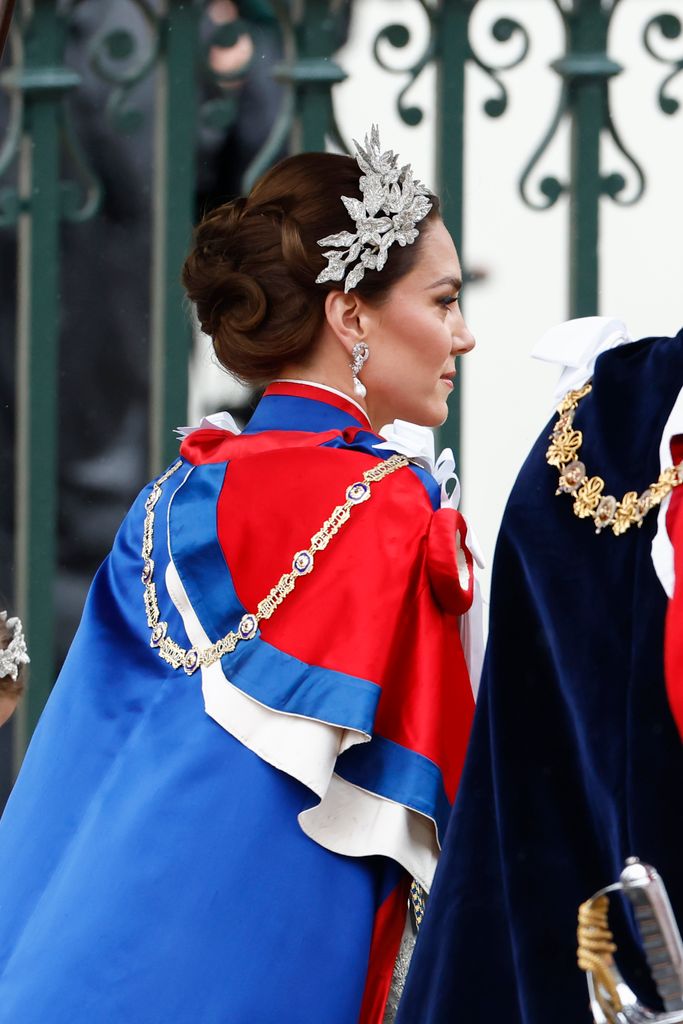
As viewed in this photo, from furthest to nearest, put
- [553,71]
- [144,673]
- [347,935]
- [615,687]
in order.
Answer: [553,71], [144,673], [347,935], [615,687]

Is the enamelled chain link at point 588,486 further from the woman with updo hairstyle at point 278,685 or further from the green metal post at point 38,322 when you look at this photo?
the green metal post at point 38,322

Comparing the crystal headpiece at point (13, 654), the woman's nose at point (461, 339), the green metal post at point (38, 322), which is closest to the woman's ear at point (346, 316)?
the woman's nose at point (461, 339)

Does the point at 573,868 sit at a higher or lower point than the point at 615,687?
lower

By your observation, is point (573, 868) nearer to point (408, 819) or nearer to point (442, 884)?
point (442, 884)

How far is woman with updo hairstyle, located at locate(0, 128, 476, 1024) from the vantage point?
2.18 metres

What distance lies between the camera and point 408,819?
2.24 m

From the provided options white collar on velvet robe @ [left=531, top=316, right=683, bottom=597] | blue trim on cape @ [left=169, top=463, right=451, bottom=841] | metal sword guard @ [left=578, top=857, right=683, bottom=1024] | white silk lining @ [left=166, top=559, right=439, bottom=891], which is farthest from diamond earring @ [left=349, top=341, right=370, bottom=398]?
metal sword guard @ [left=578, top=857, right=683, bottom=1024]

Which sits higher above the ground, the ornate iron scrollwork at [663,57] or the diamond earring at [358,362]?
the ornate iron scrollwork at [663,57]

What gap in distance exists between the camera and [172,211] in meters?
3.22

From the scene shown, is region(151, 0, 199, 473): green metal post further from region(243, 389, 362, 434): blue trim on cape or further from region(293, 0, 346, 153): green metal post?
region(243, 389, 362, 434): blue trim on cape

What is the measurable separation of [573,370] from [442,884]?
0.51m

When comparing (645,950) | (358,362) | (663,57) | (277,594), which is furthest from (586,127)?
(645,950)

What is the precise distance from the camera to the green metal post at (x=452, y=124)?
10.3ft

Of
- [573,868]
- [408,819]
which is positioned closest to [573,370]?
[573,868]
